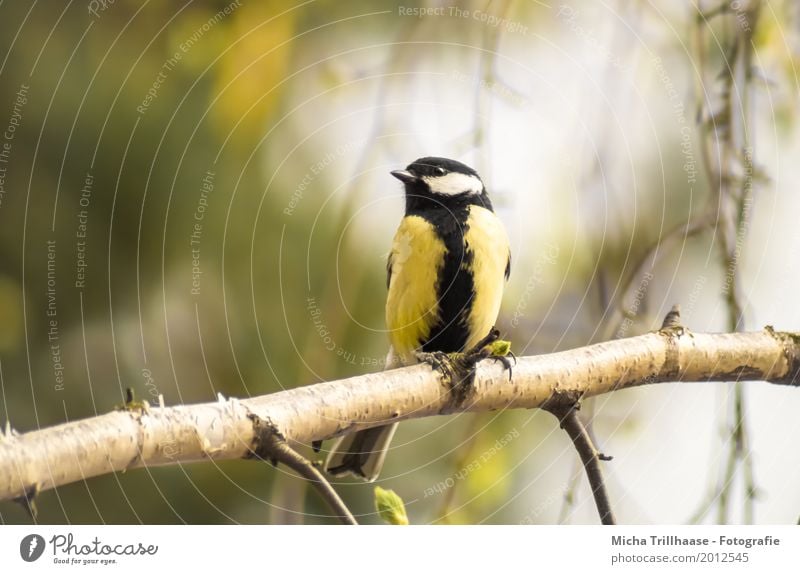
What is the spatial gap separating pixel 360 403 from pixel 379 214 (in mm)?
289

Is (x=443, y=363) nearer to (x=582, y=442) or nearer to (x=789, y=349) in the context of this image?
(x=582, y=442)

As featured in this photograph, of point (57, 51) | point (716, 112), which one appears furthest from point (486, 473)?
point (57, 51)

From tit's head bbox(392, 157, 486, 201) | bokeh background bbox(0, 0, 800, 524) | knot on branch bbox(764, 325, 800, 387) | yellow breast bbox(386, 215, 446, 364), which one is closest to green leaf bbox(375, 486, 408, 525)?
bokeh background bbox(0, 0, 800, 524)

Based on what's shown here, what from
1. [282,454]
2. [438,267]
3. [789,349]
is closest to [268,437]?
[282,454]

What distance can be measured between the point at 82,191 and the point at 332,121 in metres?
0.32

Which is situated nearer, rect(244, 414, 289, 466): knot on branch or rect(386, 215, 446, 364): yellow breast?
rect(244, 414, 289, 466): knot on branch

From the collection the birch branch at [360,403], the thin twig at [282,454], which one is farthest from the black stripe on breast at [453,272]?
the thin twig at [282,454]

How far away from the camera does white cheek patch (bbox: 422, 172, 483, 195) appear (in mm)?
985

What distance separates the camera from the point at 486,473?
3.29 ft

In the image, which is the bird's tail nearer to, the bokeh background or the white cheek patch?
the bokeh background

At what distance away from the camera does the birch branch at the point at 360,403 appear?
0.69 metres

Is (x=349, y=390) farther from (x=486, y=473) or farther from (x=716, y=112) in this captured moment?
(x=716, y=112)

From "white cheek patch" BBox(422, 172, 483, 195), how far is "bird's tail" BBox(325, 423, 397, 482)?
309mm

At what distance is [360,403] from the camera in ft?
2.65
